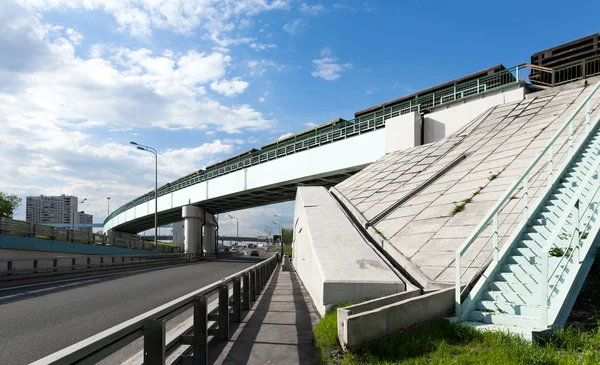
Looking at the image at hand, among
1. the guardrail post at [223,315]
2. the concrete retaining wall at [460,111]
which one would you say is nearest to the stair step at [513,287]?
the guardrail post at [223,315]

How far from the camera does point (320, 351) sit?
5652 millimetres

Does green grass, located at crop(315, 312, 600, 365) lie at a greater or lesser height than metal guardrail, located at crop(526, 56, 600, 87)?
lesser

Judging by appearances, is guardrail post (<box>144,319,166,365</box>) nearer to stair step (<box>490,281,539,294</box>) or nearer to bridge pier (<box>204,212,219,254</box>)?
stair step (<box>490,281,539,294</box>)

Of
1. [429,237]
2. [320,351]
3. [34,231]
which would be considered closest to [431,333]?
[320,351]

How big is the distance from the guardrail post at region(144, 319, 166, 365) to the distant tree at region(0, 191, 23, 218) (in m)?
88.4

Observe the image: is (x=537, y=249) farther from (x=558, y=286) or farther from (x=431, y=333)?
(x=431, y=333)

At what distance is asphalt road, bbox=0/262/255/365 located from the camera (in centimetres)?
630

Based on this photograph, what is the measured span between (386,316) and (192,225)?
1713 inches

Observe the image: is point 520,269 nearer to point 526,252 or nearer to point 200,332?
point 526,252

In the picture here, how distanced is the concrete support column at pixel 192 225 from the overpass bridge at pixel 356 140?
149cm

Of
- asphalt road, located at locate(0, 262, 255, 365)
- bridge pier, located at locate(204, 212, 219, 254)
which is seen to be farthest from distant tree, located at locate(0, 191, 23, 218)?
asphalt road, located at locate(0, 262, 255, 365)

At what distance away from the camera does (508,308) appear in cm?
611

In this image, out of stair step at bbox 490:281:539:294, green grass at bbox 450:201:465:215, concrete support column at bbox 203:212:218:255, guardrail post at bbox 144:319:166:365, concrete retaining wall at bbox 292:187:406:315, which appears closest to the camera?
guardrail post at bbox 144:319:166:365

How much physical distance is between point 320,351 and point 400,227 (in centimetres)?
614
